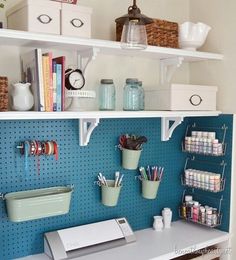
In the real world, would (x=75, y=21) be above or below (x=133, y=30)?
above

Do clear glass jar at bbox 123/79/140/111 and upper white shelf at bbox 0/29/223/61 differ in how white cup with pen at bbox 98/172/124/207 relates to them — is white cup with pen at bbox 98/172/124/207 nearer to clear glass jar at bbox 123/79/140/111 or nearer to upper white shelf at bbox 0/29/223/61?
clear glass jar at bbox 123/79/140/111

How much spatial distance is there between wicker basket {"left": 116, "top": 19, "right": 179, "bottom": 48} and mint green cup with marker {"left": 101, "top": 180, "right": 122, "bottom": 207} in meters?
0.81

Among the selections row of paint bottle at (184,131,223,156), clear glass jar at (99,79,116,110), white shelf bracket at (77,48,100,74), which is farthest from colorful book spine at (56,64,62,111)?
row of paint bottle at (184,131,223,156)

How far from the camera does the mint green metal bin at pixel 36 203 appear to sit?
5.49 feet

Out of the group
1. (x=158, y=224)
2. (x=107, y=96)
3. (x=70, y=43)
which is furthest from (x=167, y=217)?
(x=70, y=43)

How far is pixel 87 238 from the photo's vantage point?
1893mm

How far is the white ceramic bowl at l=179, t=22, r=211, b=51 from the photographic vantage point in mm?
2109

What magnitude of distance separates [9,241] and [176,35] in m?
1.44

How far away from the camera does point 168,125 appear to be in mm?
2295

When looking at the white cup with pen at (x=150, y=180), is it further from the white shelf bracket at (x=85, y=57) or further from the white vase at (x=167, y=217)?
the white shelf bracket at (x=85, y=57)

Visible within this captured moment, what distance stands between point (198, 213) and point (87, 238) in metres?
0.75

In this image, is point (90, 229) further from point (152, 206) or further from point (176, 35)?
point (176, 35)

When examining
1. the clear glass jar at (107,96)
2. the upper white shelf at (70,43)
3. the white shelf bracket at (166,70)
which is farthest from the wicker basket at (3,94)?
the white shelf bracket at (166,70)

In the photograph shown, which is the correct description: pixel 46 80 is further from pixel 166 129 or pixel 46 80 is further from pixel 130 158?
pixel 166 129
